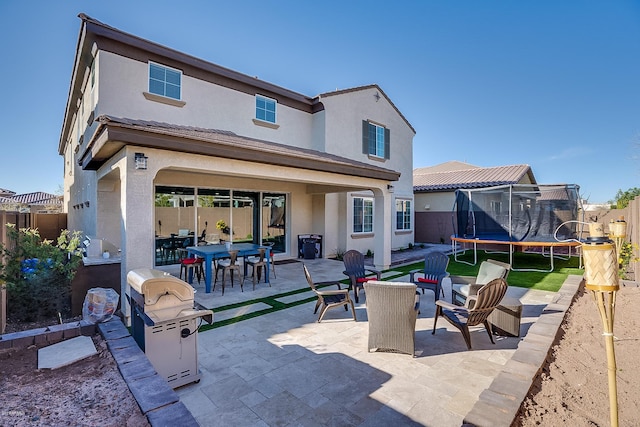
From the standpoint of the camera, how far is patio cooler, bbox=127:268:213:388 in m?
3.16

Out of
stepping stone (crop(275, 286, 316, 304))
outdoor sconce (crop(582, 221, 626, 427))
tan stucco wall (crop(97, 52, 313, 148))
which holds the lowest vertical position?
stepping stone (crop(275, 286, 316, 304))

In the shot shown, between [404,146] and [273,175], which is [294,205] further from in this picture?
[404,146]

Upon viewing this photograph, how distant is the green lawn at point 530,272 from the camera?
→ 8.50 meters

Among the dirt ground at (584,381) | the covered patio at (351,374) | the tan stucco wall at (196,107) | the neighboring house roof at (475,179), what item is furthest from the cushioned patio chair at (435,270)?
the neighboring house roof at (475,179)

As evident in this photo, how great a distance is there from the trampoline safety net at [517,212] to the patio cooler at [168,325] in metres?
11.0

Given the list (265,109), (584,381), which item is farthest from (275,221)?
(584,381)

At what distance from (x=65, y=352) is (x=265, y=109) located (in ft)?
32.3

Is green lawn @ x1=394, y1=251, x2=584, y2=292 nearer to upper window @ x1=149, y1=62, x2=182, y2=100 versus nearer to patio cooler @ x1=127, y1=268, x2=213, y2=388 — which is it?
patio cooler @ x1=127, y1=268, x2=213, y2=388

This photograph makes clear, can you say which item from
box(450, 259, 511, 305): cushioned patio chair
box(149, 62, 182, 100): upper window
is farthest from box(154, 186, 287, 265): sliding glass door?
box(450, 259, 511, 305): cushioned patio chair

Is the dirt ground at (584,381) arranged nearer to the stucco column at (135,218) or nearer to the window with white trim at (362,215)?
the stucco column at (135,218)

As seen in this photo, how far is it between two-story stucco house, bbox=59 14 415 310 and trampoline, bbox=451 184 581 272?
351 cm

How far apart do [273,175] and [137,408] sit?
221 inches

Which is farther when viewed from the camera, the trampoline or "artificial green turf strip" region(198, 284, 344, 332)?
the trampoline

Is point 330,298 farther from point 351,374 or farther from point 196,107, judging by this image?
point 196,107
